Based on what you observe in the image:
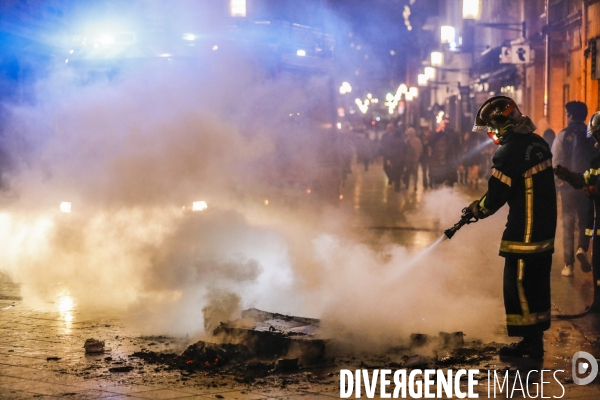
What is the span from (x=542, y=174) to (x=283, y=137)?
1037 centimetres

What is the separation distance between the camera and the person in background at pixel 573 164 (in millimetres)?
9703

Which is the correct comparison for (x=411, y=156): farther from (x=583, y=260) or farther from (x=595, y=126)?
(x=595, y=126)

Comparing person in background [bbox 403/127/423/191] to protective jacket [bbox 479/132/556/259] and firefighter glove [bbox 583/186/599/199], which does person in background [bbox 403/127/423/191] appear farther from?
protective jacket [bbox 479/132/556/259]

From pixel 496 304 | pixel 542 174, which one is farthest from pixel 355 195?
pixel 542 174

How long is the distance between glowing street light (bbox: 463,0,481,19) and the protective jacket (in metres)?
21.2

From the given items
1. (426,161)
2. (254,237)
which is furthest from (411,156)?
(254,237)

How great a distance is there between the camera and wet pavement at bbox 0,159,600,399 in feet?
16.9

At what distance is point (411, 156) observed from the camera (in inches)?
984

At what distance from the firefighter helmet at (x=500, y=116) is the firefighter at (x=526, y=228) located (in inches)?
3.2

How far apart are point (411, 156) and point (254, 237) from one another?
17.2 meters

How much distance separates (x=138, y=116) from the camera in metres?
12.2

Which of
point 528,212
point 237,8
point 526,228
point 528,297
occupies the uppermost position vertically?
point 237,8

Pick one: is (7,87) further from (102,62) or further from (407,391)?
(407,391)

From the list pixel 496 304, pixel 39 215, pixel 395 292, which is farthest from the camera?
pixel 39 215
